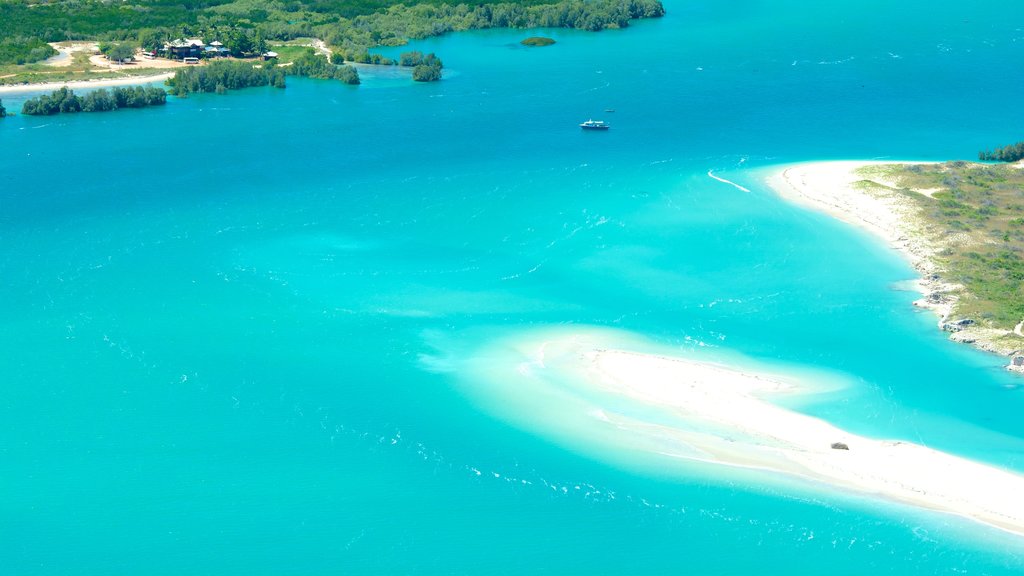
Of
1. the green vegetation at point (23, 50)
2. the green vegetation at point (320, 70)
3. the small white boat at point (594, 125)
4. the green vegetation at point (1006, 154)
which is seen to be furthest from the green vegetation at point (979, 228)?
the green vegetation at point (23, 50)

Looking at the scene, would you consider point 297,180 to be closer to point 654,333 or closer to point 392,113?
point 392,113

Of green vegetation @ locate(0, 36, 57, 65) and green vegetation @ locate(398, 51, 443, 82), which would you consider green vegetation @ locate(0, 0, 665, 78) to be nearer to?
green vegetation @ locate(0, 36, 57, 65)

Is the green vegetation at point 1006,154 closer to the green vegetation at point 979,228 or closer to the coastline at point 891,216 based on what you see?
the green vegetation at point 979,228

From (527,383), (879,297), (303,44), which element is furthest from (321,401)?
(303,44)

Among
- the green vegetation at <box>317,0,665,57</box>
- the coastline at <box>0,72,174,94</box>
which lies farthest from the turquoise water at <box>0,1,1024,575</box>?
the green vegetation at <box>317,0,665,57</box>

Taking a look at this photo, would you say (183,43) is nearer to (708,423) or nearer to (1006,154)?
(1006,154)

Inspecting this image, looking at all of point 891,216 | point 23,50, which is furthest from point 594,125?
point 23,50
